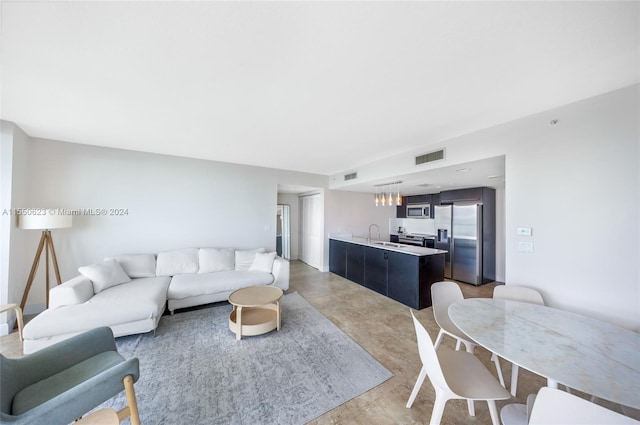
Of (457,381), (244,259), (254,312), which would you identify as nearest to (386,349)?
(457,381)

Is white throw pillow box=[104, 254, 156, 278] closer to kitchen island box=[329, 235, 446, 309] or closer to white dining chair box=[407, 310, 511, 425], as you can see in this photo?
kitchen island box=[329, 235, 446, 309]

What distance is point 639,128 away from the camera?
5.52ft

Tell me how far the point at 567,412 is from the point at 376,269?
11.2 ft

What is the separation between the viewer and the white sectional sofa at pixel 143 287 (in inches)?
86.5

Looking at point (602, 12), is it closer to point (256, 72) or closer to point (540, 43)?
point (540, 43)

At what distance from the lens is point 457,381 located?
4.41 feet

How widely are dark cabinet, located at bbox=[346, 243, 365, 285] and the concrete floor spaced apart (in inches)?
7.8

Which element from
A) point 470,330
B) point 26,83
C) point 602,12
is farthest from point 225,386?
point 602,12

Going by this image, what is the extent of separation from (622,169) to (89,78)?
4370mm

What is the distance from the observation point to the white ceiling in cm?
117

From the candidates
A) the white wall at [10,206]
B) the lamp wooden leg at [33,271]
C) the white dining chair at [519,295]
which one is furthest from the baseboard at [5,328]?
the white dining chair at [519,295]

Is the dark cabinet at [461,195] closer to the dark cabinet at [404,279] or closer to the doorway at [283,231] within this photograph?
the dark cabinet at [404,279]

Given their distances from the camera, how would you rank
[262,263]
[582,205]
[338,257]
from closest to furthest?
[582,205] < [262,263] < [338,257]

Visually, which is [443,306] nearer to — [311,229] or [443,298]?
[443,298]
